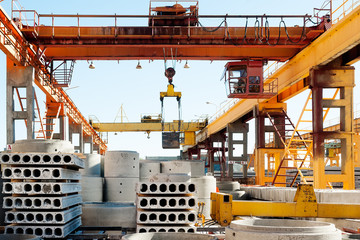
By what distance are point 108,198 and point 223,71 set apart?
11.5m

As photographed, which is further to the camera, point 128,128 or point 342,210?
point 128,128

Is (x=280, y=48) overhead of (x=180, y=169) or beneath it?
overhead

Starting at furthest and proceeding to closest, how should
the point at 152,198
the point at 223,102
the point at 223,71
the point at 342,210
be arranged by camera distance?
the point at 223,102
the point at 223,71
the point at 342,210
the point at 152,198

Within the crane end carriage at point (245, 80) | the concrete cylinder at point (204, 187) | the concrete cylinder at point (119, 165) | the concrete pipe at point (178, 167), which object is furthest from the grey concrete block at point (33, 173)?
the crane end carriage at point (245, 80)

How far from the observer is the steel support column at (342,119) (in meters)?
17.5

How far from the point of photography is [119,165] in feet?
38.4

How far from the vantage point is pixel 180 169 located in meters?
12.2

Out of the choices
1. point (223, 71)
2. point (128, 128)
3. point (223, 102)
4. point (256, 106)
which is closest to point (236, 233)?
point (223, 71)

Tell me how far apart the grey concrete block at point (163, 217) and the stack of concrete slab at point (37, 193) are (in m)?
1.25

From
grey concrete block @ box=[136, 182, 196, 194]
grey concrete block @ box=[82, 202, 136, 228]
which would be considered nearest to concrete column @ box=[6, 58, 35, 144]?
grey concrete block @ box=[82, 202, 136, 228]

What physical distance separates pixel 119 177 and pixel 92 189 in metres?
0.96

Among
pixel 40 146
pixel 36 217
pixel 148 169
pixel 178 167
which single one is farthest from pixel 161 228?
pixel 148 169

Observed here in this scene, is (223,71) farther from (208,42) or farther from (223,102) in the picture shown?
(223,102)

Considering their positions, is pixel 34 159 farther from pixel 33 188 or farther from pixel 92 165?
pixel 92 165
